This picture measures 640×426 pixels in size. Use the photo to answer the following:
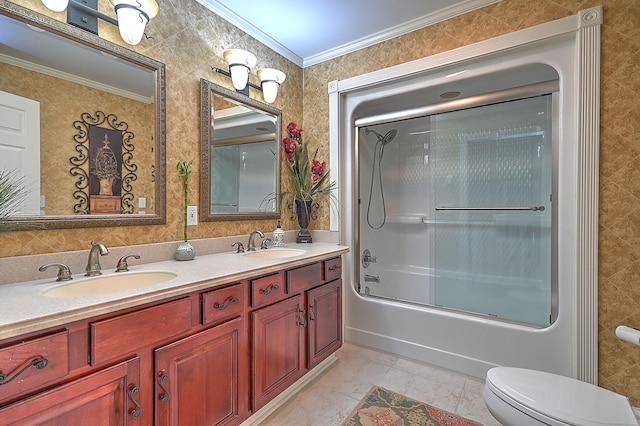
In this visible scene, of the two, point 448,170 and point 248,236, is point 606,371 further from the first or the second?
Result: point 248,236

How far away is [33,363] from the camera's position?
0.84 metres

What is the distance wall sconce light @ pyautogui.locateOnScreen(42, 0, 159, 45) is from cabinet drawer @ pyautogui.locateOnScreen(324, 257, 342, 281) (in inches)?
65.1

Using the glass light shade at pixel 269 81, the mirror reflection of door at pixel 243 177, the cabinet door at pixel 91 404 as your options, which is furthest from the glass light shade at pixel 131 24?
the cabinet door at pixel 91 404

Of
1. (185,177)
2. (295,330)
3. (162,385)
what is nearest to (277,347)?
(295,330)

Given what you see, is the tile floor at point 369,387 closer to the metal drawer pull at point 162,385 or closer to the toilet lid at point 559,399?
the toilet lid at point 559,399

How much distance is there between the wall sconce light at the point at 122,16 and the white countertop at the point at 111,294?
115cm

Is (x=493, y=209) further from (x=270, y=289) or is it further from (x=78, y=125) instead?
(x=78, y=125)

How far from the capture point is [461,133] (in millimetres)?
2789

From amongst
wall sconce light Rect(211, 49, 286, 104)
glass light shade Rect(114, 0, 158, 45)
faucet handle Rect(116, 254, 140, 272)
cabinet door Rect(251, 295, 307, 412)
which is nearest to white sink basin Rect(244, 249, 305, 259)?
cabinet door Rect(251, 295, 307, 412)

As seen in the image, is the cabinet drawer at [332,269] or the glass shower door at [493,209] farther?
the glass shower door at [493,209]

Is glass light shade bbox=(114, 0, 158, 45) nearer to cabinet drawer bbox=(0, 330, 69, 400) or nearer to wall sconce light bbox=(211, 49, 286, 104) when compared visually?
wall sconce light bbox=(211, 49, 286, 104)

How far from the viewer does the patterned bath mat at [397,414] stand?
1.66 metres

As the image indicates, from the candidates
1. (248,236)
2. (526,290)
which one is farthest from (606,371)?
(248,236)

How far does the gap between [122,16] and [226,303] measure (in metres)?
1.44
